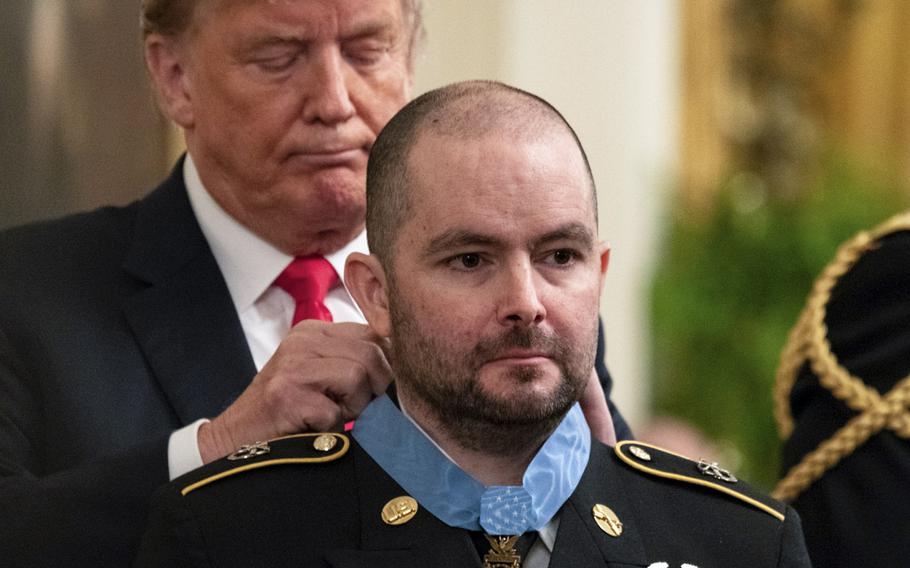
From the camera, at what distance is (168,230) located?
9.57ft

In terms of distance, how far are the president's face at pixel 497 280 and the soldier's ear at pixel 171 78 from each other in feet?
2.81

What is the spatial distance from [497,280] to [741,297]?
442 cm

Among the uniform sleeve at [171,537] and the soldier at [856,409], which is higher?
the uniform sleeve at [171,537]

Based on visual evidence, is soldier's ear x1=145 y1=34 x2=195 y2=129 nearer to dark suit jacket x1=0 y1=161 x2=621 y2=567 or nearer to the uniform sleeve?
dark suit jacket x1=0 y1=161 x2=621 y2=567

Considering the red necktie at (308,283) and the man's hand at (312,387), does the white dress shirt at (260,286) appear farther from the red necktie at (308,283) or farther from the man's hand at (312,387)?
the man's hand at (312,387)

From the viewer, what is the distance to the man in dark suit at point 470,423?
213cm

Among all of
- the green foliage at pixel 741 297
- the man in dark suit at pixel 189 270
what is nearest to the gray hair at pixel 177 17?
the man in dark suit at pixel 189 270

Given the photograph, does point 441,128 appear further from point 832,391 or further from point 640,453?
point 832,391

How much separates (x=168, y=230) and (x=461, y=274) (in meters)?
0.91

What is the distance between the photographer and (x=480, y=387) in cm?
213

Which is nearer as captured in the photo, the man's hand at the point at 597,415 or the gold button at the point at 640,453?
the gold button at the point at 640,453

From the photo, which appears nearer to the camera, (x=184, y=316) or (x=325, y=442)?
(x=325, y=442)

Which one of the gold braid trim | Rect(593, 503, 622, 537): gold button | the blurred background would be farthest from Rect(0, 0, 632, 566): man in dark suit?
the blurred background

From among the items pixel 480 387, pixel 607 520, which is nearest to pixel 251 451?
pixel 480 387
